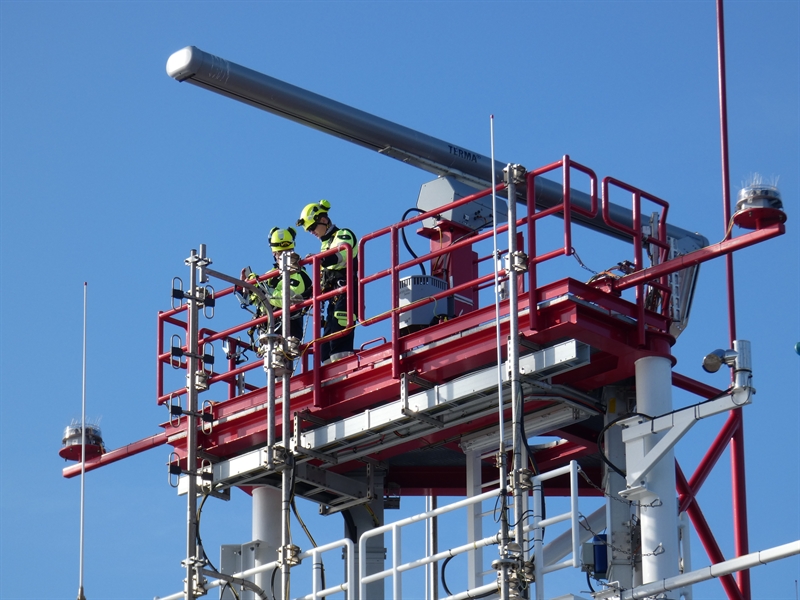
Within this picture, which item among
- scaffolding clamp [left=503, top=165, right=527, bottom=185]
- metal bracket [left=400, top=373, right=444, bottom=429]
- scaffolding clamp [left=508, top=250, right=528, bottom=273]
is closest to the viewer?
scaffolding clamp [left=508, top=250, right=528, bottom=273]

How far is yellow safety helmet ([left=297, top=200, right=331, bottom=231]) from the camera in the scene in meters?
28.1

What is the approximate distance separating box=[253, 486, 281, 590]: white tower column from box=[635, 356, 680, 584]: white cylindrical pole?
20.0 feet

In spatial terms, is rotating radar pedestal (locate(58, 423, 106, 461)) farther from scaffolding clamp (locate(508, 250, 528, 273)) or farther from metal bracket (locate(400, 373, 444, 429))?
scaffolding clamp (locate(508, 250, 528, 273))

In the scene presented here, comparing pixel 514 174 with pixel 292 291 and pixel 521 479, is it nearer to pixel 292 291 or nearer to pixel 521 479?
pixel 521 479

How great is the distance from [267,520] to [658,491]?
21.2 ft

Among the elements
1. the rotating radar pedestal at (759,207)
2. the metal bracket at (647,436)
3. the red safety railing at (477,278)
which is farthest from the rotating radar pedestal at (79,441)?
the rotating radar pedestal at (759,207)

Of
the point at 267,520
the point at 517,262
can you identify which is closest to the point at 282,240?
the point at 267,520

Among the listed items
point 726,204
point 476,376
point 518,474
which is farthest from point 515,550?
point 726,204

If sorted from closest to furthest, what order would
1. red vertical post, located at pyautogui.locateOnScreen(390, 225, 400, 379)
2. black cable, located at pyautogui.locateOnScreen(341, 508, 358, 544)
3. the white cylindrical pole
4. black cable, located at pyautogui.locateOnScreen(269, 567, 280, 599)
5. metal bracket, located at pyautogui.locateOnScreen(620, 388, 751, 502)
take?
1. metal bracket, located at pyautogui.locateOnScreen(620, 388, 751, 502)
2. the white cylindrical pole
3. red vertical post, located at pyautogui.locateOnScreen(390, 225, 400, 379)
4. black cable, located at pyautogui.locateOnScreen(269, 567, 280, 599)
5. black cable, located at pyautogui.locateOnScreen(341, 508, 358, 544)

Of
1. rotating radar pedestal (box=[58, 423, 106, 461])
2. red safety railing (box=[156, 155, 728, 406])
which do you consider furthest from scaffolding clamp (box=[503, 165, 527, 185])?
rotating radar pedestal (box=[58, 423, 106, 461])

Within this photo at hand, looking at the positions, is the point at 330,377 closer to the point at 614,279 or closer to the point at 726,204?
the point at 614,279

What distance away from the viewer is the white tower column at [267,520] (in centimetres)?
2697

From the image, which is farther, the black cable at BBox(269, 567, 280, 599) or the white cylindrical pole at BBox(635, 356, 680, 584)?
the black cable at BBox(269, 567, 280, 599)

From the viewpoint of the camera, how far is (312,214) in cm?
2816
